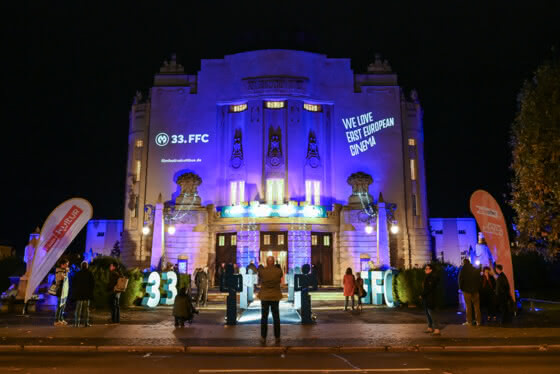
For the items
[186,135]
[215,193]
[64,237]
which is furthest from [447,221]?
[64,237]

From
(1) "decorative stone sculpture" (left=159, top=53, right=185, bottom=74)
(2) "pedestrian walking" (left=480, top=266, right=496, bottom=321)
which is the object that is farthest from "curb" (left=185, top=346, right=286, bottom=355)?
(1) "decorative stone sculpture" (left=159, top=53, right=185, bottom=74)

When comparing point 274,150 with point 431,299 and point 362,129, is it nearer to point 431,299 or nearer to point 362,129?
point 362,129

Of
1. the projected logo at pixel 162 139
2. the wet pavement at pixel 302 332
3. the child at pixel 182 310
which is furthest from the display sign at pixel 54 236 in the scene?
the projected logo at pixel 162 139

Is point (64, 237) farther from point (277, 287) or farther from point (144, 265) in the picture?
point (144, 265)

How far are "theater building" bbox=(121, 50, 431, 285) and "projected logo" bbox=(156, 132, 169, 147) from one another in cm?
10

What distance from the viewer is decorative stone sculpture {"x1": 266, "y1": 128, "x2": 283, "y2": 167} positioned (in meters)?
41.8

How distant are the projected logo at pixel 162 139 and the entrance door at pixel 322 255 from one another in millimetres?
16734

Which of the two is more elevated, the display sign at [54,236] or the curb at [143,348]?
the display sign at [54,236]

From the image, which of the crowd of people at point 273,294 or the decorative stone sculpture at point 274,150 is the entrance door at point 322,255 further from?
the crowd of people at point 273,294

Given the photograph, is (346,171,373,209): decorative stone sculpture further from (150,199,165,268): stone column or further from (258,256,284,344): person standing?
(258,256,284,344): person standing

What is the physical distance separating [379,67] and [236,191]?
19.5 metres

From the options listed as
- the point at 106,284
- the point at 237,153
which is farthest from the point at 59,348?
the point at 237,153

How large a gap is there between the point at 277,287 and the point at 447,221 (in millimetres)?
38863

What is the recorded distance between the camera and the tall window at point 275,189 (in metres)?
41.4
